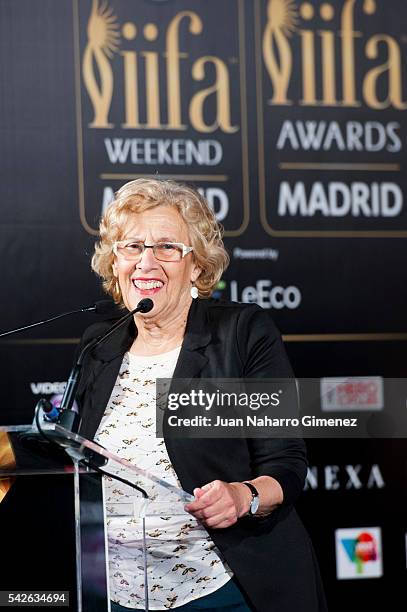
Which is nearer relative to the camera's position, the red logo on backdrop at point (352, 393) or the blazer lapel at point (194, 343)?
the blazer lapel at point (194, 343)

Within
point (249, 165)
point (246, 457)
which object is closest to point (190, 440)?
point (246, 457)

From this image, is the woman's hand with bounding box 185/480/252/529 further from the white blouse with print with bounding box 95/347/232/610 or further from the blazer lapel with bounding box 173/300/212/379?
the blazer lapel with bounding box 173/300/212/379

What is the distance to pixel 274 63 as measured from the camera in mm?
3391

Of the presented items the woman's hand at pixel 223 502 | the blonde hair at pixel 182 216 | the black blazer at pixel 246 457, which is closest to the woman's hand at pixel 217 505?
the woman's hand at pixel 223 502

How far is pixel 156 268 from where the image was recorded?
2.19 m

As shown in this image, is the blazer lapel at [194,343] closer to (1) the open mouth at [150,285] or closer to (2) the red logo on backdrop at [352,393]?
(1) the open mouth at [150,285]

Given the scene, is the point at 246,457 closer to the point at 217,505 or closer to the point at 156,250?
the point at 217,505

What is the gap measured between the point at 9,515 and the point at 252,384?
0.69 meters

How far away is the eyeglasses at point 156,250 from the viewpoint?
2203mm

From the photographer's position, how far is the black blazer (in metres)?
1.92

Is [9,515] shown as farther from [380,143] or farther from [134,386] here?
[380,143]

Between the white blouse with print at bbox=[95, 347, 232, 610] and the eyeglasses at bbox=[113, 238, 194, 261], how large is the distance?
0.34 metres

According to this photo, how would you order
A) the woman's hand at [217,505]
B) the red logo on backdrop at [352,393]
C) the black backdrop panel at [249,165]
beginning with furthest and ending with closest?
the red logo on backdrop at [352,393]
the black backdrop panel at [249,165]
the woman's hand at [217,505]

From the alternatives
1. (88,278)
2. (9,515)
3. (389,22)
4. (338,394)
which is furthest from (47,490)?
(389,22)
